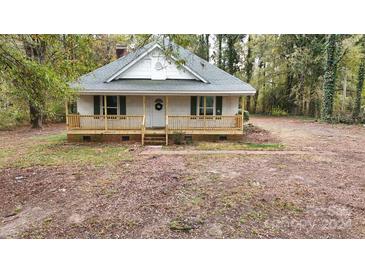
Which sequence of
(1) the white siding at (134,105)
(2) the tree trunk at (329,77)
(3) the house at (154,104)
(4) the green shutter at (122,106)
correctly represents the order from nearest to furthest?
1. (3) the house at (154,104)
2. (4) the green shutter at (122,106)
3. (1) the white siding at (134,105)
4. (2) the tree trunk at (329,77)

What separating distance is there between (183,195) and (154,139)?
7.30 m

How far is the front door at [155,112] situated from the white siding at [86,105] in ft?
9.33

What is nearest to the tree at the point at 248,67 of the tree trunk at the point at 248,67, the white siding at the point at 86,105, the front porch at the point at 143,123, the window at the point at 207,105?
the tree trunk at the point at 248,67

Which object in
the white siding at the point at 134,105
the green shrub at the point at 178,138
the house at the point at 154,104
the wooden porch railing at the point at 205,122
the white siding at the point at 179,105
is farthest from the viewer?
the white siding at the point at 179,105

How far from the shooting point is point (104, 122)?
1341 cm

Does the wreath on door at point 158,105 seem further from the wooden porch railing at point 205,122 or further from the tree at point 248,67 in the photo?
the tree at point 248,67

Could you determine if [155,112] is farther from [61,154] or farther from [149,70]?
[61,154]

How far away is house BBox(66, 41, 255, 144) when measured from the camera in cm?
1291

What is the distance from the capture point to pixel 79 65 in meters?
8.86

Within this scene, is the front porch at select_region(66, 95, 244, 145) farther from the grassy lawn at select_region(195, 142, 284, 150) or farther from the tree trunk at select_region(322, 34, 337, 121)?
the tree trunk at select_region(322, 34, 337, 121)

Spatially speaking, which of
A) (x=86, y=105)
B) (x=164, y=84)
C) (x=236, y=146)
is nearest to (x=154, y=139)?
(x=164, y=84)

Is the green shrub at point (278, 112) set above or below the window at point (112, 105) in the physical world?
below

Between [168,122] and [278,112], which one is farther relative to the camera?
[278,112]

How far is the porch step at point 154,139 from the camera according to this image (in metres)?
12.8
